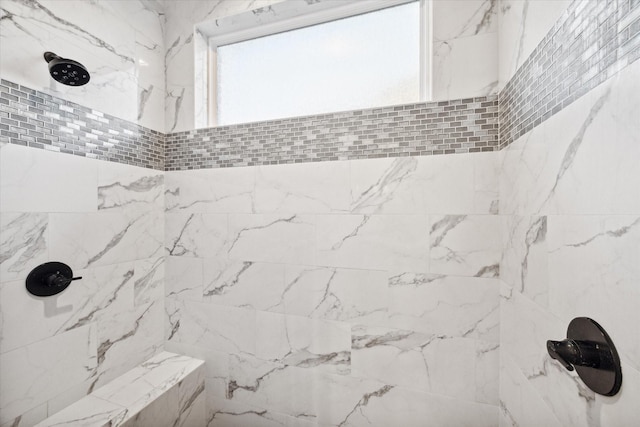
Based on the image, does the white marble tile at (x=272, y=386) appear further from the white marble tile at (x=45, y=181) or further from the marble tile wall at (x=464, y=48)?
the marble tile wall at (x=464, y=48)

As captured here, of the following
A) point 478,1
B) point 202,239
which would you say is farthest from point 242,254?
point 478,1

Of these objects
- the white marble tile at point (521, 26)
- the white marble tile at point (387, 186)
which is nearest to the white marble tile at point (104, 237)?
the white marble tile at point (387, 186)

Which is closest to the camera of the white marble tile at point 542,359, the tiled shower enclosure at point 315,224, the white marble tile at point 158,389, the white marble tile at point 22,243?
the white marble tile at point 542,359

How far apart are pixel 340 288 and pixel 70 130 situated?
134 centimetres

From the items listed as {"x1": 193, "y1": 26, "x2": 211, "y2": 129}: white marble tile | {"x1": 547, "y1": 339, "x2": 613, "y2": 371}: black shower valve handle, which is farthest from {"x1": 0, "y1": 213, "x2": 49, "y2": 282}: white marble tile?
{"x1": 547, "y1": 339, "x2": 613, "y2": 371}: black shower valve handle

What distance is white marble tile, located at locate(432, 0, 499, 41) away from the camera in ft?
3.52

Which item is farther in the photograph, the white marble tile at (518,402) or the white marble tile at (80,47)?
the white marble tile at (80,47)

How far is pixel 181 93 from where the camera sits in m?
1.55

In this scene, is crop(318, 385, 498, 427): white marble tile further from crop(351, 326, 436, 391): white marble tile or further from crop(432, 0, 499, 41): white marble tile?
crop(432, 0, 499, 41): white marble tile

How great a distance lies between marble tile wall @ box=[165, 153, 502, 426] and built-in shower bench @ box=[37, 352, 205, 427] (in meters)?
0.09

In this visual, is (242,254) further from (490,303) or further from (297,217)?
(490,303)

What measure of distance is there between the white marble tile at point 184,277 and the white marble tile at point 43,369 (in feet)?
1.28

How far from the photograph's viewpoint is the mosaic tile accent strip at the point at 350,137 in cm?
110

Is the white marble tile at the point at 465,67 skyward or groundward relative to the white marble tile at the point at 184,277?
skyward
